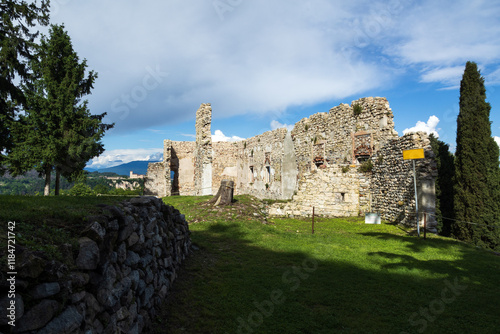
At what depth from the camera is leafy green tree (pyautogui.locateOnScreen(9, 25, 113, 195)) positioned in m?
15.0

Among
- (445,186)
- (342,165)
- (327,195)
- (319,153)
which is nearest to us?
(327,195)

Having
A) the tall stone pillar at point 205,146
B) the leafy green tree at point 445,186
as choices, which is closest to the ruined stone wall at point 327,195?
the leafy green tree at point 445,186

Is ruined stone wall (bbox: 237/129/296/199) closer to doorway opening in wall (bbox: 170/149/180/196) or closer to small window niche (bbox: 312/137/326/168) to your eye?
small window niche (bbox: 312/137/326/168)

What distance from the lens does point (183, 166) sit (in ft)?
109

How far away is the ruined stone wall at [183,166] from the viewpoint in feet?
109

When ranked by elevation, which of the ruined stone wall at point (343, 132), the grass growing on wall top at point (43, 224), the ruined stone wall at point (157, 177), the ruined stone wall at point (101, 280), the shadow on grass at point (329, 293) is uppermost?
the ruined stone wall at point (343, 132)

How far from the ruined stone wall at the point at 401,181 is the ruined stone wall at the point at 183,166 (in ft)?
73.2

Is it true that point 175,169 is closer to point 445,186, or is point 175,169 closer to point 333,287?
point 445,186

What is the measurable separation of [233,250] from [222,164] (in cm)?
2318

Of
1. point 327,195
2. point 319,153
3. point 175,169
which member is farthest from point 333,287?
point 175,169

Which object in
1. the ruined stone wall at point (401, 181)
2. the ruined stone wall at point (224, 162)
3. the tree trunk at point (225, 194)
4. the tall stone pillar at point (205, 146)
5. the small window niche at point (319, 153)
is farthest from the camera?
the ruined stone wall at point (224, 162)

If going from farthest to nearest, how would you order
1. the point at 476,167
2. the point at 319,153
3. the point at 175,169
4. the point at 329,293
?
the point at 175,169, the point at 319,153, the point at 476,167, the point at 329,293

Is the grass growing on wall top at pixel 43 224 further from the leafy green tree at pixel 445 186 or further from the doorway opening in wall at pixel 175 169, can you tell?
the doorway opening in wall at pixel 175 169

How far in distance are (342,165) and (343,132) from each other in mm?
2135
